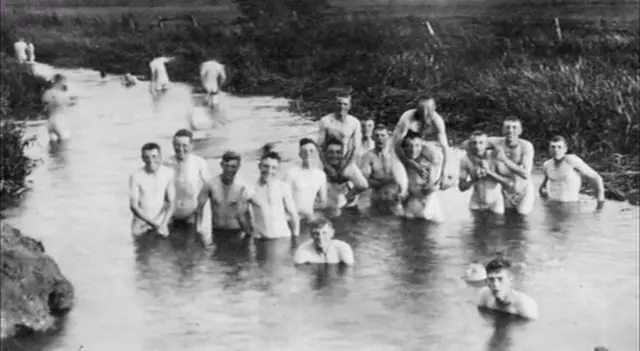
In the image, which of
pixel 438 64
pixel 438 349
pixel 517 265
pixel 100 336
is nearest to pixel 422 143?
pixel 438 64

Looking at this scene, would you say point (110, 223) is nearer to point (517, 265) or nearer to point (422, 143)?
point (422, 143)

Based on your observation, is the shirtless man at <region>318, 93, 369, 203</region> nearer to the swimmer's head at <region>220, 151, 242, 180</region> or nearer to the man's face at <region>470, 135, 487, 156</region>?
the swimmer's head at <region>220, 151, 242, 180</region>

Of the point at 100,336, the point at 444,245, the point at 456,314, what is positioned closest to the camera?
the point at 100,336

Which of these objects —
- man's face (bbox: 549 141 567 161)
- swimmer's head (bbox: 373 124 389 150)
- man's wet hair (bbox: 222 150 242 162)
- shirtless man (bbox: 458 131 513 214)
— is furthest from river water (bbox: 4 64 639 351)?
man's face (bbox: 549 141 567 161)

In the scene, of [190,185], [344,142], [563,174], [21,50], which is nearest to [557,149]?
[563,174]

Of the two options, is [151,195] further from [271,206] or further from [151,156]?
[271,206]

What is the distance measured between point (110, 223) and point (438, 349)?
4.14 ft

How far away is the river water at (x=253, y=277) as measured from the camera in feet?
11.5

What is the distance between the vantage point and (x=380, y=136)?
391 centimetres

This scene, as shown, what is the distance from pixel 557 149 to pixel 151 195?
1663 mm

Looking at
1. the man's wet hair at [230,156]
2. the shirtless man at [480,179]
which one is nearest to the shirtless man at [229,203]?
the man's wet hair at [230,156]

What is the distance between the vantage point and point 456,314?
3695 millimetres

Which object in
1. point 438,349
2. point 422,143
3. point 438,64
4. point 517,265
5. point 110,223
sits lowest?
point 438,349

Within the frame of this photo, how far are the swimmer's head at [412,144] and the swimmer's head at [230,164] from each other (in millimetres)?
667
